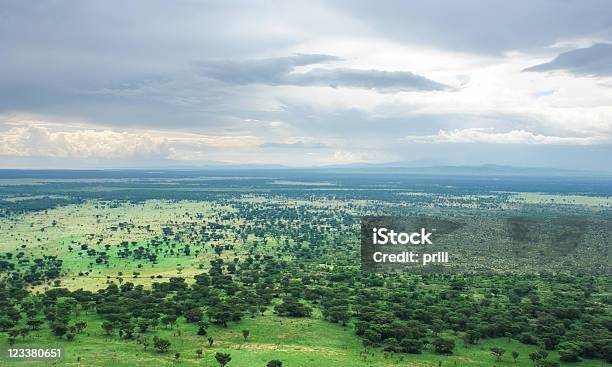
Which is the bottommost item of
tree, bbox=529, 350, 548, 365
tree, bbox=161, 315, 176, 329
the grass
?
the grass

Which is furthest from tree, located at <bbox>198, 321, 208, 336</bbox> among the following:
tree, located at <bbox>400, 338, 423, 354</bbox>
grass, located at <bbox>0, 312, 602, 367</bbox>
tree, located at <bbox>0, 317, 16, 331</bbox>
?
tree, located at <bbox>400, 338, 423, 354</bbox>

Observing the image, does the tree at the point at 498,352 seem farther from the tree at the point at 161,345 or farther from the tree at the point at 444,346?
the tree at the point at 161,345

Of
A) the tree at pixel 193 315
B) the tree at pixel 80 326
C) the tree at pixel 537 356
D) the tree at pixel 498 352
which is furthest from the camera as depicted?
the tree at pixel 193 315

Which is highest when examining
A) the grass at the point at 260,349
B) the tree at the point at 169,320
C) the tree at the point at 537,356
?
the tree at the point at 169,320

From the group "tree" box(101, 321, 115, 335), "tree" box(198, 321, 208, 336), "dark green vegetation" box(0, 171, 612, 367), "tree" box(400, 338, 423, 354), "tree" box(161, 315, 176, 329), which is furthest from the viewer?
"tree" box(161, 315, 176, 329)

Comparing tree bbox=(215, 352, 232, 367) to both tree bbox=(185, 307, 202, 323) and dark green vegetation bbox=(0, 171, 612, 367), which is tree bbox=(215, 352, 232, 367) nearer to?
dark green vegetation bbox=(0, 171, 612, 367)

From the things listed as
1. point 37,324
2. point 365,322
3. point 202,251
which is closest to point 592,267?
point 365,322

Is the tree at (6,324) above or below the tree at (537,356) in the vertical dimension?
above

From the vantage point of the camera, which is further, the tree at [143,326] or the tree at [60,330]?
the tree at [143,326]

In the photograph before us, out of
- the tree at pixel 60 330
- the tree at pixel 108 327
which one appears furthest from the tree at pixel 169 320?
the tree at pixel 60 330
